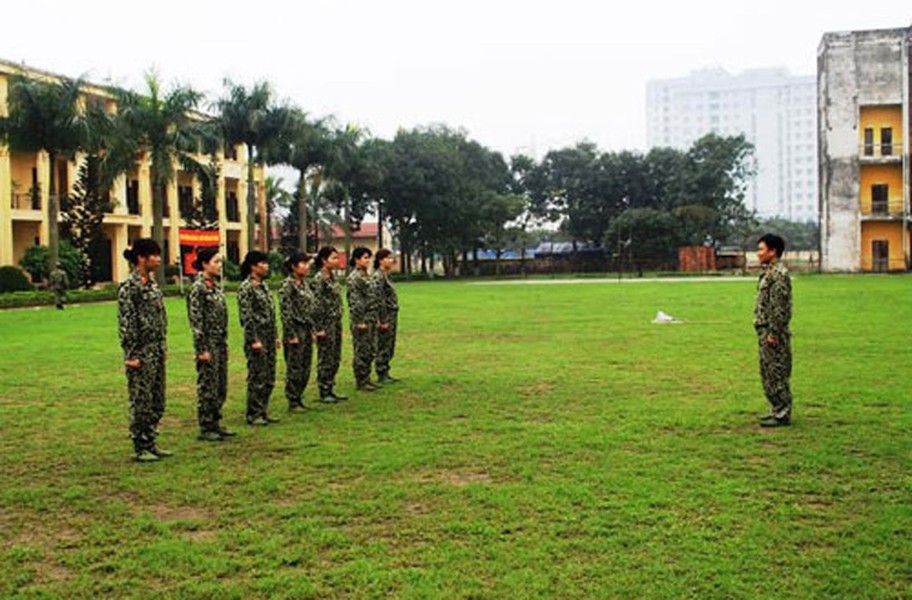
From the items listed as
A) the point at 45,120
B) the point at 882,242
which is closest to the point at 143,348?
the point at 45,120

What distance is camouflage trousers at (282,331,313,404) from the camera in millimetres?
9961

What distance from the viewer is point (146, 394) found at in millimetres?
7695

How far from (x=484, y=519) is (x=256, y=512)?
4.96 feet

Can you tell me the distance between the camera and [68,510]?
631 cm

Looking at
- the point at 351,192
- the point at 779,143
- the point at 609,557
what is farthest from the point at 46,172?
the point at 779,143

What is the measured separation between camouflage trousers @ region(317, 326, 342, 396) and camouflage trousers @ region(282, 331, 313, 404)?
1.23 ft

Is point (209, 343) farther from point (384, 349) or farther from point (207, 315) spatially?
point (384, 349)

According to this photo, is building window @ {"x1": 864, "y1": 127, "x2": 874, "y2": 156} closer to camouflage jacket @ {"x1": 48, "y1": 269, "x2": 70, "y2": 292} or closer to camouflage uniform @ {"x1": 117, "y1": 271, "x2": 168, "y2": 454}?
camouflage jacket @ {"x1": 48, "y1": 269, "x2": 70, "y2": 292}

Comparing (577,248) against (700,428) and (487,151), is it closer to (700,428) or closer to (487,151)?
(487,151)

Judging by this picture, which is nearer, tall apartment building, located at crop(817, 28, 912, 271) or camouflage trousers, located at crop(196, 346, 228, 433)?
camouflage trousers, located at crop(196, 346, 228, 433)

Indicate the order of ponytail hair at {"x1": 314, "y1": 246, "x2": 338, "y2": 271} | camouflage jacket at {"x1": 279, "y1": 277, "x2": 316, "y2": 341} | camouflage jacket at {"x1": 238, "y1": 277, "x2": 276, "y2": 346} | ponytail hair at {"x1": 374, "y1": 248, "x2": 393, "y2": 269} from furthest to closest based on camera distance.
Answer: ponytail hair at {"x1": 374, "y1": 248, "x2": 393, "y2": 269}
ponytail hair at {"x1": 314, "y1": 246, "x2": 338, "y2": 271}
camouflage jacket at {"x1": 279, "y1": 277, "x2": 316, "y2": 341}
camouflage jacket at {"x1": 238, "y1": 277, "x2": 276, "y2": 346}

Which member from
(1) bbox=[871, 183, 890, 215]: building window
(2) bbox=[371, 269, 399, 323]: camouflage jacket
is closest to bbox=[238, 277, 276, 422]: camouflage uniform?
(2) bbox=[371, 269, 399, 323]: camouflage jacket

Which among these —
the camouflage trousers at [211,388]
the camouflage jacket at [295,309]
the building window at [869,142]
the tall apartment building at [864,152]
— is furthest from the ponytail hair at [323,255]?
the building window at [869,142]

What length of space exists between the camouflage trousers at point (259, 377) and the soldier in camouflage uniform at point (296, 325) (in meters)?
0.52
